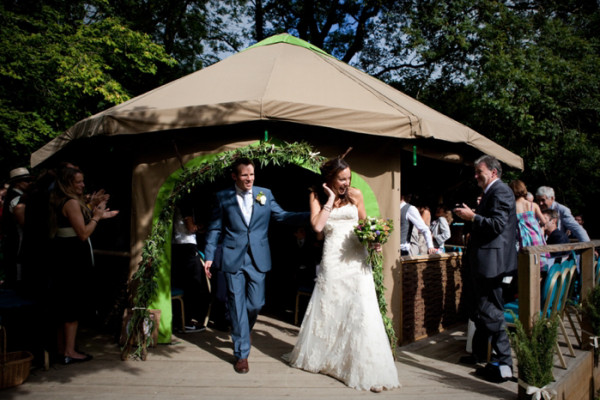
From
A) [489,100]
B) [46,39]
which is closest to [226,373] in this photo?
[46,39]

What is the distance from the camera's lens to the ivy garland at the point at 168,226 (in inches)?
194

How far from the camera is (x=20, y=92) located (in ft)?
34.5

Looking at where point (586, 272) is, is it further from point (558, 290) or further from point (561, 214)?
point (561, 214)

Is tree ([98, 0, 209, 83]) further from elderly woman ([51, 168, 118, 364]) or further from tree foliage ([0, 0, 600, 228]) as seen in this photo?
elderly woman ([51, 168, 118, 364])

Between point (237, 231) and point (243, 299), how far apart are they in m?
0.69

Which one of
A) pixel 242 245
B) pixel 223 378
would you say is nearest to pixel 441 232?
pixel 242 245

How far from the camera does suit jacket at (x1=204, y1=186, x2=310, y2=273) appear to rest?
4613mm

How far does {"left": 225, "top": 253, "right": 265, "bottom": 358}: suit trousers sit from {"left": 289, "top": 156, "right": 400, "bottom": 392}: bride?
55 cm

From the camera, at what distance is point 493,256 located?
436 cm

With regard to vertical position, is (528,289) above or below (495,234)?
Answer: below

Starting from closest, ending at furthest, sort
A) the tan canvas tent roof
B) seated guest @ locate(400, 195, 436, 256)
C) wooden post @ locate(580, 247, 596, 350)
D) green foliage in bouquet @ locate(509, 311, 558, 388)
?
green foliage in bouquet @ locate(509, 311, 558, 388)
the tan canvas tent roof
wooden post @ locate(580, 247, 596, 350)
seated guest @ locate(400, 195, 436, 256)

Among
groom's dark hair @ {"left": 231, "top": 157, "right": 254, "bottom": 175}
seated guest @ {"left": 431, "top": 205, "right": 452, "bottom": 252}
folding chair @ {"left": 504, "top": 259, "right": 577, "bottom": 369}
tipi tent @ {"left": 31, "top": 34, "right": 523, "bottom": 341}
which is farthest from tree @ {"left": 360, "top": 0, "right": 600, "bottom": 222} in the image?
groom's dark hair @ {"left": 231, "top": 157, "right": 254, "bottom": 175}

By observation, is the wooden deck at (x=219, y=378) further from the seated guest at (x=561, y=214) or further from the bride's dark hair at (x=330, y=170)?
the seated guest at (x=561, y=214)

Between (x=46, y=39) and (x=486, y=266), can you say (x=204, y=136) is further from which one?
(x=46, y=39)
